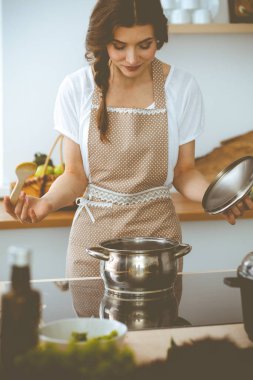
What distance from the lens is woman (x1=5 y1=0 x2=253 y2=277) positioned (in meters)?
1.99

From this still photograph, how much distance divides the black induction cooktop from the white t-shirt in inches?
24.6

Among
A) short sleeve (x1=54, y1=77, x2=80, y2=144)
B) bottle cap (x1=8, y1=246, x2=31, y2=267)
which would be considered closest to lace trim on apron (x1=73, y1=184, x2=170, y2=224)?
short sleeve (x1=54, y1=77, x2=80, y2=144)

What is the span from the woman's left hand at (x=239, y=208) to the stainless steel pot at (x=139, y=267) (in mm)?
243

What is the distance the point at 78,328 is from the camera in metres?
1.00

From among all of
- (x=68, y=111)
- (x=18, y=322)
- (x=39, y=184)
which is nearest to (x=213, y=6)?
(x=39, y=184)

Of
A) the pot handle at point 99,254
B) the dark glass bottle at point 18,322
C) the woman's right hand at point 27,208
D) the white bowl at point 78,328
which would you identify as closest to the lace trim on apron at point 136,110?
the woman's right hand at point 27,208

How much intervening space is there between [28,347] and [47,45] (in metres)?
2.42

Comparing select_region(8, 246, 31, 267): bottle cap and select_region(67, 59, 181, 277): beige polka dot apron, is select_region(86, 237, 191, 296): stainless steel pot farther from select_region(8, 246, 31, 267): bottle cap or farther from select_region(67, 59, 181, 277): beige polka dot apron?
select_region(67, 59, 181, 277): beige polka dot apron

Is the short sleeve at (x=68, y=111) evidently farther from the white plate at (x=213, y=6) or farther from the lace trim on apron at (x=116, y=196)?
the white plate at (x=213, y=6)

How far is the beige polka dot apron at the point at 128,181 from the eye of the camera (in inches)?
78.1

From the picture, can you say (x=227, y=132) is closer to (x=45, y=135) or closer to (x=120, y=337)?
(x=45, y=135)

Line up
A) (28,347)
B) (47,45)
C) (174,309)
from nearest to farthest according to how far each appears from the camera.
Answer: (28,347) → (174,309) → (47,45)

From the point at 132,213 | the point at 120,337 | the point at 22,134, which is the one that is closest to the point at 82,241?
the point at 132,213

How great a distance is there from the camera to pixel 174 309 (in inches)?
50.3
